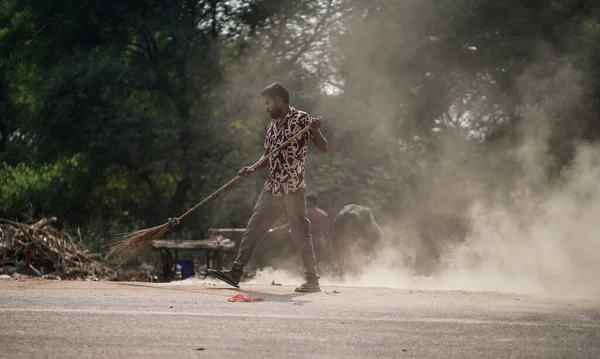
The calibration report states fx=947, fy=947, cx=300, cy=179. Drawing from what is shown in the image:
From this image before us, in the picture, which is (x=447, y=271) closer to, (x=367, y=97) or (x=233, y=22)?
(x=367, y=97)

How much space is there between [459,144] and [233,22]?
7517mm

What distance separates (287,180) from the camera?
10.0 meters

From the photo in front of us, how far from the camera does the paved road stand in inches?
233

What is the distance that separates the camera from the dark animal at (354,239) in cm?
1812

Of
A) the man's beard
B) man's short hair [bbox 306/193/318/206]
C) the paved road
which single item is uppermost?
the man's beard

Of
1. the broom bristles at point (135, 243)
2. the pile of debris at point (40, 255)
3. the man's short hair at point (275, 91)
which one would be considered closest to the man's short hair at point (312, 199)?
the pile of debris at point (40, 255)

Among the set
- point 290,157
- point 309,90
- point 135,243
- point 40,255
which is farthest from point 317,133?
point 309,90

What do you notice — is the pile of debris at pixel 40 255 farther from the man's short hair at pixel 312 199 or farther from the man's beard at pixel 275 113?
the man's beard at pixel 275 113

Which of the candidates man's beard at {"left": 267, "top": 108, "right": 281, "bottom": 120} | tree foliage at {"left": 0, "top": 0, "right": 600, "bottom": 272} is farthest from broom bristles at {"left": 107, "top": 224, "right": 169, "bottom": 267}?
tree foliage at {"left": 0, "top": 0, "right": 600, "bottom": 272}

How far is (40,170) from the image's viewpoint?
2981 centimetres

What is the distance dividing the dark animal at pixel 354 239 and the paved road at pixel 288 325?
26.8ft

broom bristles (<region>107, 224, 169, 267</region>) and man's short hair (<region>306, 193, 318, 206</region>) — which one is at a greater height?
man's short hair (<region>306, 193, 318, 206</region>)

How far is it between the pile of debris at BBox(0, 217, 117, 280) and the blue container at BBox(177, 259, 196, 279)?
141 inches

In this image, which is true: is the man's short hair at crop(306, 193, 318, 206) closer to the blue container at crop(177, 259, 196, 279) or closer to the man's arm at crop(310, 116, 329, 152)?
the blue container at crop(177, 259, 196, 279)
